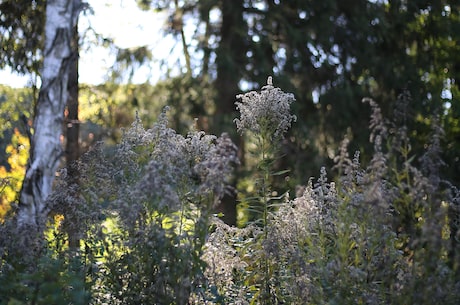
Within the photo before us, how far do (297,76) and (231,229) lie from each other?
7886 mm

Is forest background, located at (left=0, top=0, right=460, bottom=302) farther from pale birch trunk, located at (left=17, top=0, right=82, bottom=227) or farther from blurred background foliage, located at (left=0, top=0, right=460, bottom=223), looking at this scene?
pale birch trunk, located at (left=17, top=0, right=82, bottom=227)

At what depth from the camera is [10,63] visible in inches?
320

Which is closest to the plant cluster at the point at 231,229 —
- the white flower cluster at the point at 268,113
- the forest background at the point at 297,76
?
the white flower cluster at the point at 268,113

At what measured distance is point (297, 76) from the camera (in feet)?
37.1

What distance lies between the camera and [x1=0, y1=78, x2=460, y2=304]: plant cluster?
2926mm

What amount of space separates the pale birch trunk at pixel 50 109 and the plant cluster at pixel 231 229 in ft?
5.27

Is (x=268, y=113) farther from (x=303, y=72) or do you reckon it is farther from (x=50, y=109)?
(x=303, y=72)

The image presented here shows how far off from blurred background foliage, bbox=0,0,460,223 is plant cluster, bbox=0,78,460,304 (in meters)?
6.01

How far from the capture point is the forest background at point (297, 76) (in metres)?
10.1

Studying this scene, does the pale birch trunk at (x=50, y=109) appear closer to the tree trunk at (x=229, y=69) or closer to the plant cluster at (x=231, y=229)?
the plant cluster at (x=231, y=229)

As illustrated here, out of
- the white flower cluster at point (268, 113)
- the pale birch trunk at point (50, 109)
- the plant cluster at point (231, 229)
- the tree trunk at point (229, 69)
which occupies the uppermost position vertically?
the tree trunk at point (229, 69)

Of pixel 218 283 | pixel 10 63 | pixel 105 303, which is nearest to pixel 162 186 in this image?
pixel 218 283

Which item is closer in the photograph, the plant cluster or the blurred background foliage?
the plant cluster

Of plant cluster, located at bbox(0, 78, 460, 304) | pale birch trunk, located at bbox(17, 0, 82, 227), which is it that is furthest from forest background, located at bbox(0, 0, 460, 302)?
plant cluster, located at bbox(0, 78, 460, 304)
